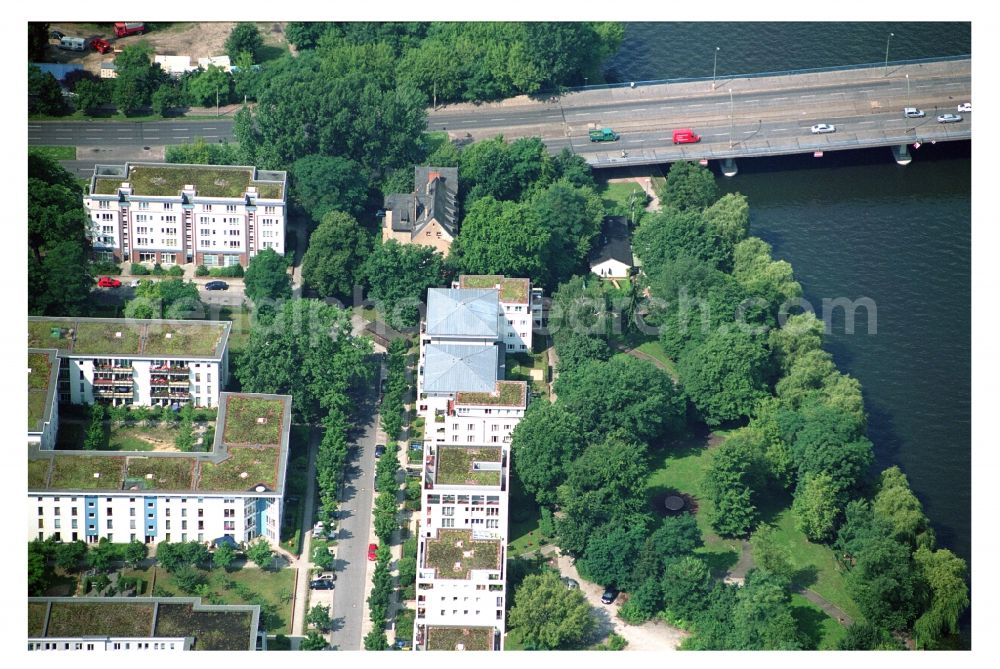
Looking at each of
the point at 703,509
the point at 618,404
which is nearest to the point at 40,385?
the point at 618,404

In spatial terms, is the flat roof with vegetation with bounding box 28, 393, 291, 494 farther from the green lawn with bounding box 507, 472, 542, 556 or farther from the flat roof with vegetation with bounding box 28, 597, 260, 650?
the green lawn with bounding box 507, 472, 542, 556

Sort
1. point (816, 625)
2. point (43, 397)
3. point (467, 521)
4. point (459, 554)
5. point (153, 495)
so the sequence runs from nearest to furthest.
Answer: point (459, 554), point (816, 625), point (153, 495), point (467, 521), point (43, 397)

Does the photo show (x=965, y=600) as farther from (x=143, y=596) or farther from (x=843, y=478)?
(x=143, y=596)

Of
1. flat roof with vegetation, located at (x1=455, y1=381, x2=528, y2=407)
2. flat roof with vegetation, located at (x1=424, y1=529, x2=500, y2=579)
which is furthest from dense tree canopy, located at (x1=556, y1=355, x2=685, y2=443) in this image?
flat roof with vegetation, located at (x1=424, y1=529, x2=500, y2=579)

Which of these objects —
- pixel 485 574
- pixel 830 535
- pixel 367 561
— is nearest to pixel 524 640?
pixel 485 574

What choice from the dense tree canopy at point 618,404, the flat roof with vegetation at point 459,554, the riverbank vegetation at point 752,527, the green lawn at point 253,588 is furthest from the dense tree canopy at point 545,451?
the green lawn at point 253,588

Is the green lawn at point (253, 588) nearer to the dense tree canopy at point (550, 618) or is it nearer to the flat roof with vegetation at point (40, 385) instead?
the flat roof with vegetation at point (40, 385)

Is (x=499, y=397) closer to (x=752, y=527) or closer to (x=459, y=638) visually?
(x=752, y=527)
